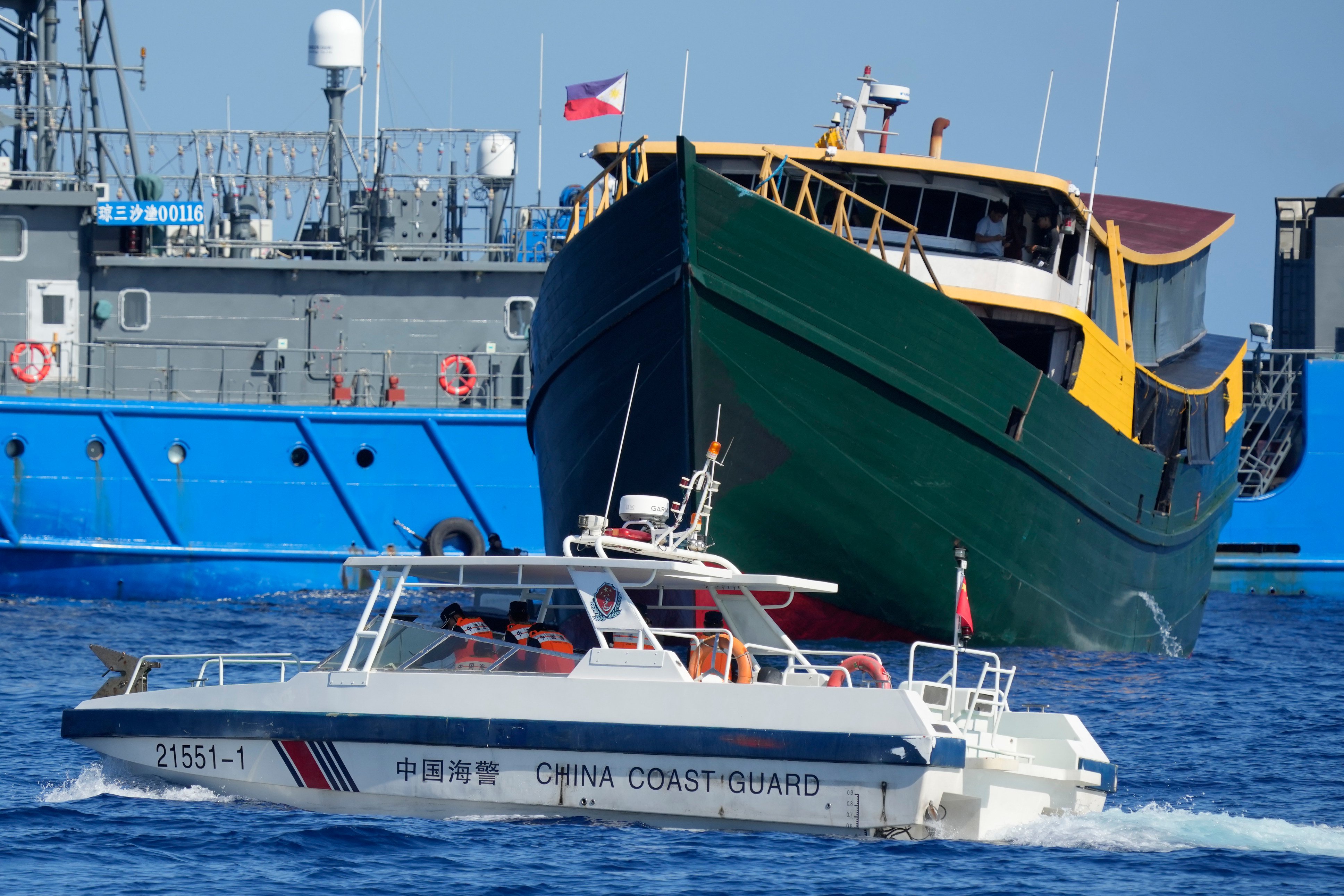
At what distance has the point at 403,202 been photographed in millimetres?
28734

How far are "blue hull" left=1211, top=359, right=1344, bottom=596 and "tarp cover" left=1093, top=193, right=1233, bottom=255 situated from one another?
4413 millimetres

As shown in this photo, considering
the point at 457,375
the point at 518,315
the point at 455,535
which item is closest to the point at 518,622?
the point at 455,535

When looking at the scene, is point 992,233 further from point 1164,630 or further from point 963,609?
point 963,609

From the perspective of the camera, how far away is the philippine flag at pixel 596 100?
2016 centimetres

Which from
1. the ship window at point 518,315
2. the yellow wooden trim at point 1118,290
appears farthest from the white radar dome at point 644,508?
the ship window at point 518,315

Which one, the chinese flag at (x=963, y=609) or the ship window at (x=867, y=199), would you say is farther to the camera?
the ship window at (x=867, y=199)

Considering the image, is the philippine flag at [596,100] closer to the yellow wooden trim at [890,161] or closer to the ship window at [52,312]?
the yellow wooden trim at [890,161]

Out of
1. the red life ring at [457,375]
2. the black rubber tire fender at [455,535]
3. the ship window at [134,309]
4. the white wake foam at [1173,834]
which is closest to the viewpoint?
the white wake foam at [1173,834]

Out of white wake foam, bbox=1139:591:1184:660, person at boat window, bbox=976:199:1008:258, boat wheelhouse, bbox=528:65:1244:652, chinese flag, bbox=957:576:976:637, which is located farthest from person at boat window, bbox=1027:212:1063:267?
chinese flag, bbox=957:576:976:637

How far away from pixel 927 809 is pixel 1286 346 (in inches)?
1205

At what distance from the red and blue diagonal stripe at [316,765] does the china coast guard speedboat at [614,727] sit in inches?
0.5

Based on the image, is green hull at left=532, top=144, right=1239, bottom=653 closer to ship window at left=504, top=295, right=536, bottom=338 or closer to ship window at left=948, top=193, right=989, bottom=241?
ship window at left=948, top=193, right=989, bottom=241

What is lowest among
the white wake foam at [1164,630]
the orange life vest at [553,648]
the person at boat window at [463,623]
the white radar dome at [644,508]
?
the white wake foam at [1164,630]

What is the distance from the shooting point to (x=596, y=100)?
20281mm
